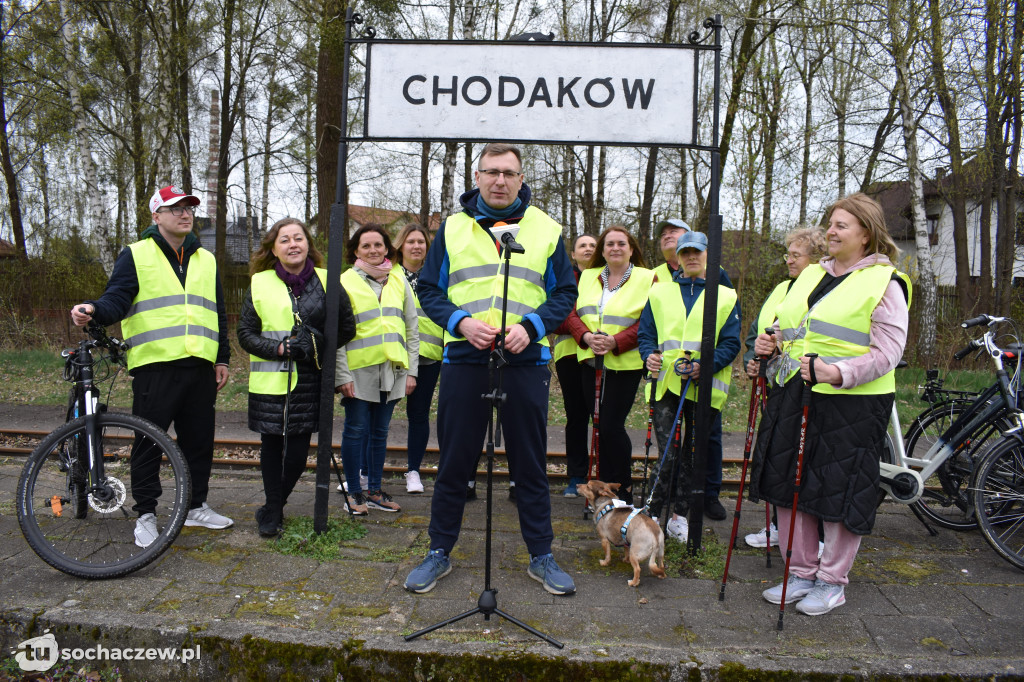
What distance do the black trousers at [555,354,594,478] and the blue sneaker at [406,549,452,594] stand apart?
1823mm

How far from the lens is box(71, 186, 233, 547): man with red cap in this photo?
4.02 meters

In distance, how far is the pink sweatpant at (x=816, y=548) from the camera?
3459 mm

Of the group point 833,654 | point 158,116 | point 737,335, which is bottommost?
point 833,654

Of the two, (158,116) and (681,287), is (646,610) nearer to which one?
(681,287)

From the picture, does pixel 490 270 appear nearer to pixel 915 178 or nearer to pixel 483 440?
pixel 483 440

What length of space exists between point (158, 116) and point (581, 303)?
12.5 meters

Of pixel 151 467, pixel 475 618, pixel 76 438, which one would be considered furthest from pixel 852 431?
pixel 76 438

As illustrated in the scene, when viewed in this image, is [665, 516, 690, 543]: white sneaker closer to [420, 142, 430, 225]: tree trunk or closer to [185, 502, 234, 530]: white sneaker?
[185, 502, 234, 530]: white sneaker

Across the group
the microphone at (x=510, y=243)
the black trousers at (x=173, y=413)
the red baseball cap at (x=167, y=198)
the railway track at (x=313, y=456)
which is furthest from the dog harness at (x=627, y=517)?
the red baseball cap at (x=167, y=198)

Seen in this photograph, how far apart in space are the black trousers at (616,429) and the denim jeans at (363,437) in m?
1.57

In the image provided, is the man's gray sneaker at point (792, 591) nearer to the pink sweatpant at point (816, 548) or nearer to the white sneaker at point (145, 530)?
the pink sweatpant at point (816, 548)

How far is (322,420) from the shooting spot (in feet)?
13.5

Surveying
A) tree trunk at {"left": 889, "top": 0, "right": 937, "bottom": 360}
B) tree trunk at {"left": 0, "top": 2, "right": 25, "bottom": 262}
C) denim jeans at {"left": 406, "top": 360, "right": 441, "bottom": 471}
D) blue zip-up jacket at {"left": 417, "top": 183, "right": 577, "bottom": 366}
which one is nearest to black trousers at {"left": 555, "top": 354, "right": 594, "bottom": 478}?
denim jeans at {"left": 406, "top": 360, "right": 441, "bottom": 471}

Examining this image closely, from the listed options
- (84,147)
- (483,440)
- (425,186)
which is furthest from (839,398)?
(84,147)
